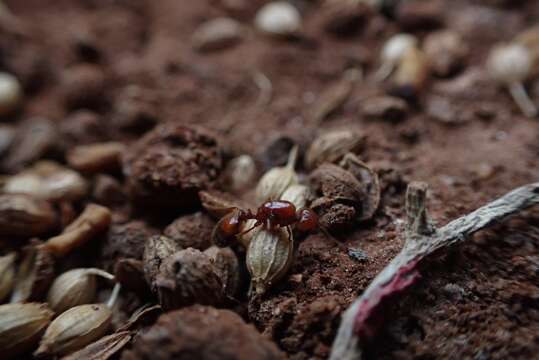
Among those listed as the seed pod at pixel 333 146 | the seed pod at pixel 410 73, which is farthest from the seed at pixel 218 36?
the seed pod at pixel 333 146

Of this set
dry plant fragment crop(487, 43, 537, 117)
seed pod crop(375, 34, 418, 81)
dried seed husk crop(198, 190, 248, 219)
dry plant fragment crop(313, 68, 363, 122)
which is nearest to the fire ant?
dried seed husk crop(198, 190, 248, 219)

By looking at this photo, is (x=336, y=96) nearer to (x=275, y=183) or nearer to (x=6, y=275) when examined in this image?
(x=275, y=183)

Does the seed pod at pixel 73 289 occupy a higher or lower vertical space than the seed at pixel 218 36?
lower

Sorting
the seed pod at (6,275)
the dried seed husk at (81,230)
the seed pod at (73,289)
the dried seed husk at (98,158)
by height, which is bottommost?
the seed pod at (73,289)

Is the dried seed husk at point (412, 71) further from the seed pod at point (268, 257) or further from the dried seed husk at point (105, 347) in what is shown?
the dried seed husk at point (105, 347)

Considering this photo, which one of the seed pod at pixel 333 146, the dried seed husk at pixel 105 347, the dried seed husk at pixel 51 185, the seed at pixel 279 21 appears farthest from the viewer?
the seed at pixel 279 21

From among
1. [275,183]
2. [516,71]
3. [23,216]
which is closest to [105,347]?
[23,216]
